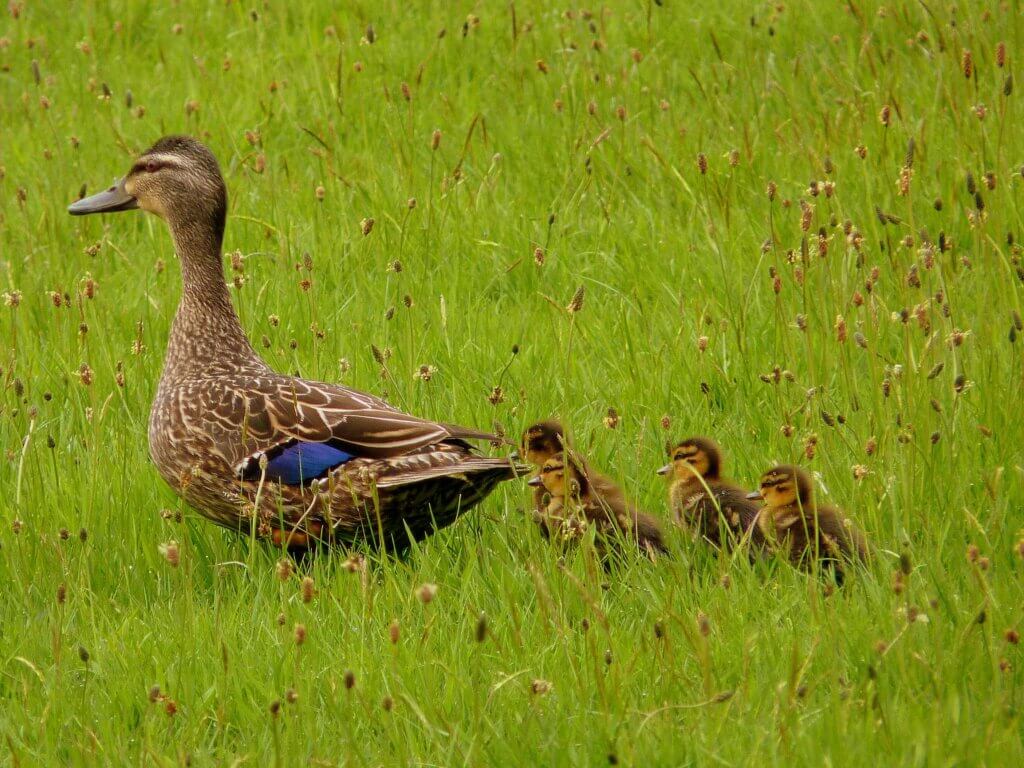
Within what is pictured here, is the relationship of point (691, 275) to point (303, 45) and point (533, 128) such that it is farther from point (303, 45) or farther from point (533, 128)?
point (303, 45)

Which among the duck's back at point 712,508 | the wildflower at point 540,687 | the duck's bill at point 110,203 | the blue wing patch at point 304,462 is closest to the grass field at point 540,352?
the wildflower at point 540,687

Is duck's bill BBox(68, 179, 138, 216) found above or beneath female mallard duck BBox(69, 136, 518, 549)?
above

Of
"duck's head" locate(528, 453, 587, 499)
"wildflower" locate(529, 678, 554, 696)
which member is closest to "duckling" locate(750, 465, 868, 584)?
"duck's head" locate(528, 453, 587, 499)

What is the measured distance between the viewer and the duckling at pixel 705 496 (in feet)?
16.9

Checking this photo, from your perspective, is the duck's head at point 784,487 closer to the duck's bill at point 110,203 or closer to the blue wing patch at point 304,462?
the blue wing patch at point 304,462

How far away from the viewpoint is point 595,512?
17.4 ft

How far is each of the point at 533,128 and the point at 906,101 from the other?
83.1 inches

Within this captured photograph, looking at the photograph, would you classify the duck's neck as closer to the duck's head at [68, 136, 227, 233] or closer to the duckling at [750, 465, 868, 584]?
the duck's head at [68, 136, 227, 233]

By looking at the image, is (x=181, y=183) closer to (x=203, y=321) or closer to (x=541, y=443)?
(x=203, y=321)

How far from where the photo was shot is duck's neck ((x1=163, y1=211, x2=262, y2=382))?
601cm

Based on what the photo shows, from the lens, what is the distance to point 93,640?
459 centimetres

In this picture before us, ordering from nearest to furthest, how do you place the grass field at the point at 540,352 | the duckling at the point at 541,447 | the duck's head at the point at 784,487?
the grass field at the point at 540,352
the duck's head at the point at 784,487
the duckling at the point at 541,447

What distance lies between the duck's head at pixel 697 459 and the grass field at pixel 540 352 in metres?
0.30

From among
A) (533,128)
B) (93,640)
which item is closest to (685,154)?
(533,128)
